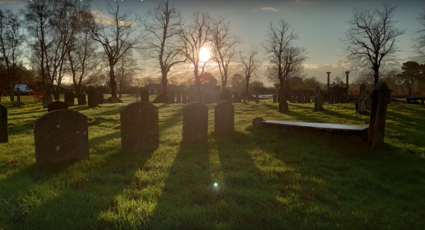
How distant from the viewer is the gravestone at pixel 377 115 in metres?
6.70

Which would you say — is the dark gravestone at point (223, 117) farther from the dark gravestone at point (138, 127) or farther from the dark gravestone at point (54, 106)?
the dark gravestone at point (54, 106)

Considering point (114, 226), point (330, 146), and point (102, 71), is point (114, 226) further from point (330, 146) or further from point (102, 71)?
point (102, 71)

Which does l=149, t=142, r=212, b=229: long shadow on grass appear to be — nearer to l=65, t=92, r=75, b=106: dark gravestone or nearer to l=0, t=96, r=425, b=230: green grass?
l=0, t=96, r=425, b=230: green grass

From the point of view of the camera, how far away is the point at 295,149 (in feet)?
21.9

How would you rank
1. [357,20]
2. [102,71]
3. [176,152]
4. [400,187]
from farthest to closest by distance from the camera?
1. [102,71]
2. [357,20]
3. [176,152]
4. [400,187]

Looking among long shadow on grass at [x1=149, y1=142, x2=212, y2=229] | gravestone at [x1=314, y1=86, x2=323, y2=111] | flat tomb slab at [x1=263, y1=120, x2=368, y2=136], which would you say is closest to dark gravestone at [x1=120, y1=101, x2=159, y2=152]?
long shadow on grass at [x1=149, y1=142, x2=212, y2=229]

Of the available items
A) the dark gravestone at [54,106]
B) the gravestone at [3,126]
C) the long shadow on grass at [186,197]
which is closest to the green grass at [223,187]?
the long shadow on grass at [186,197]

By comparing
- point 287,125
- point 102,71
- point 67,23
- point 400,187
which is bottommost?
point 400,187

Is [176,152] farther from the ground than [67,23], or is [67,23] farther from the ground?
[67,23]

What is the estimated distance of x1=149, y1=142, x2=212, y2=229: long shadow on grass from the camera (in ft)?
10.2

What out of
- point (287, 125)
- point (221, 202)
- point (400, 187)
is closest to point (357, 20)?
point (287, 125)

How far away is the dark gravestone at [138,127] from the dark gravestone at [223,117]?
227 centimetres

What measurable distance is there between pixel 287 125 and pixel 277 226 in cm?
540

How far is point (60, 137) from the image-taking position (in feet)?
17.7
